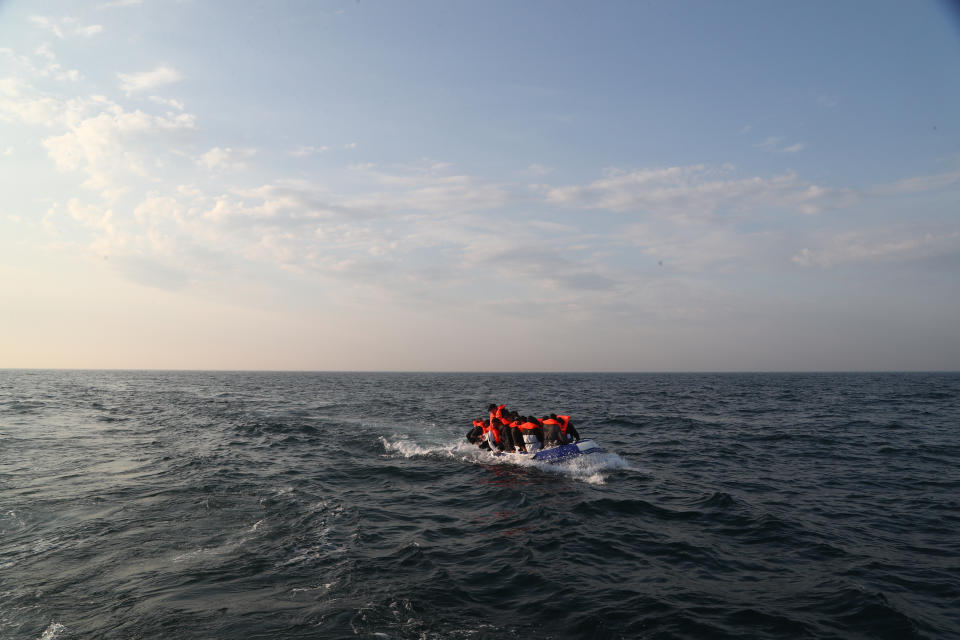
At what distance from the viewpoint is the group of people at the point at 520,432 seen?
18.9 m

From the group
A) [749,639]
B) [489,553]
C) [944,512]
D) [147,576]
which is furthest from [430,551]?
[944,512]

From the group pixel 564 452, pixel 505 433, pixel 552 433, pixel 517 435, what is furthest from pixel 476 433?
pixel 564 452

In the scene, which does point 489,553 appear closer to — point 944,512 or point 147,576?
point 147,576

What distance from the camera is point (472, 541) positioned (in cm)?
1095

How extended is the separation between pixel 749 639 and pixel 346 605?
5951mm

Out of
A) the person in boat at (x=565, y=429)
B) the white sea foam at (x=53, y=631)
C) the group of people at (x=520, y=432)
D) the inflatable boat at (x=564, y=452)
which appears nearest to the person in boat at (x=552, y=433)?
the group of people at (x=520, y=432)

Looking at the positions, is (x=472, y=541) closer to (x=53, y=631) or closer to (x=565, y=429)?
(x=53, y=631)

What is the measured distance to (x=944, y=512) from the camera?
12766 mm

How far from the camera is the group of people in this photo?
62.1 ft

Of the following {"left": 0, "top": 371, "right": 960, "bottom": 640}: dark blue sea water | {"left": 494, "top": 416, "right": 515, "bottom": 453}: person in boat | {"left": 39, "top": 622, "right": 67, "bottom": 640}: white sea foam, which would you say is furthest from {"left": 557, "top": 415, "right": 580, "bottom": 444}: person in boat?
{"left": 39, "top": 622, "right": 67, "bottom": 640}: white sea foam

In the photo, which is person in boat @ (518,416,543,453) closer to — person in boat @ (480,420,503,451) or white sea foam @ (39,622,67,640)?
person in boat @ (480,420,503,451)

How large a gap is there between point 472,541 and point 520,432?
9251 mm

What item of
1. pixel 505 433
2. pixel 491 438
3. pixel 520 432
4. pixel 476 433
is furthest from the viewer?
pixel 476 433

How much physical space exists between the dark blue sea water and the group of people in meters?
1.12
